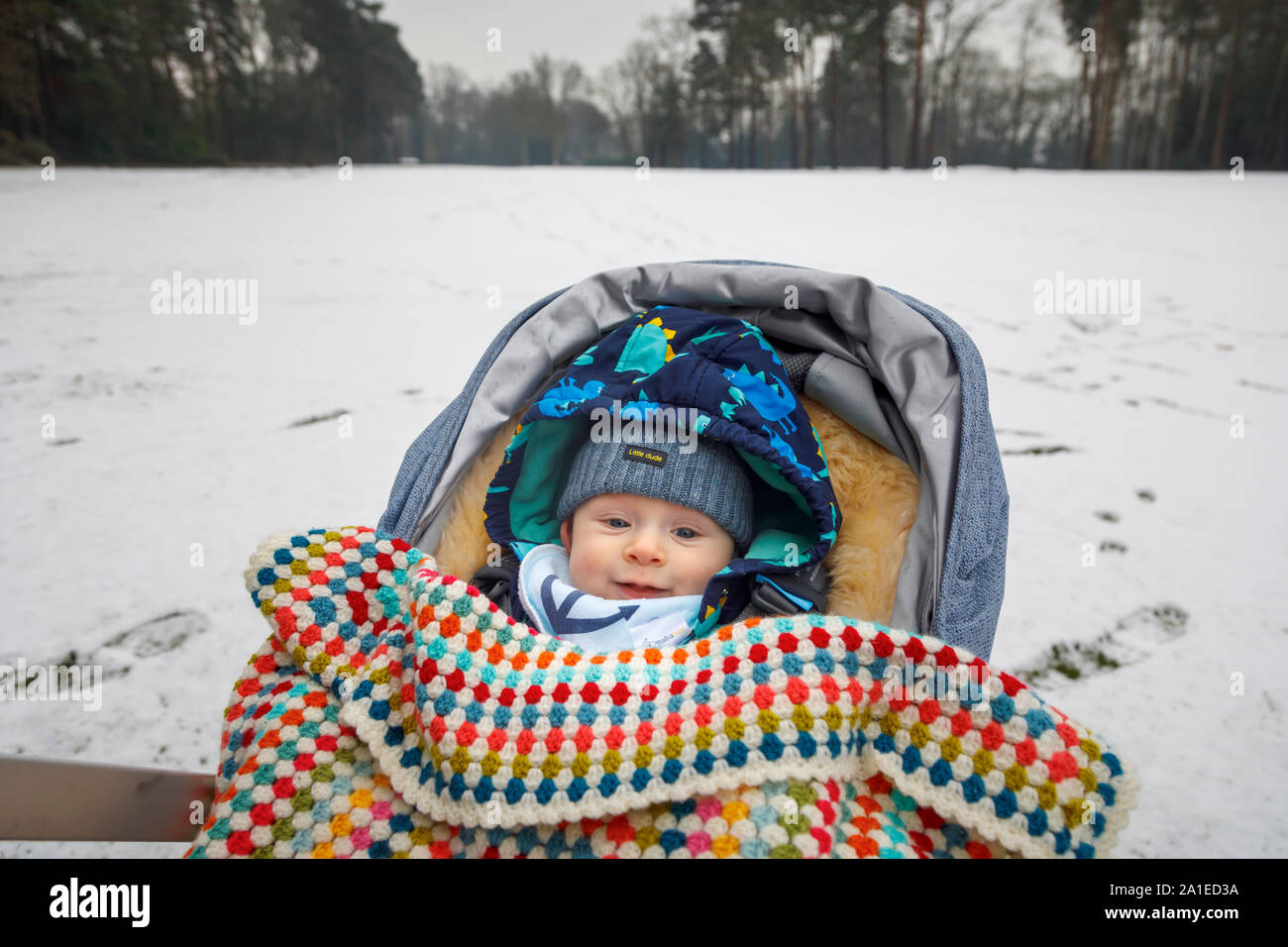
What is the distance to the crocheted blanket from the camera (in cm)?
88

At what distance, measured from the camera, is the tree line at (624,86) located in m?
13.5

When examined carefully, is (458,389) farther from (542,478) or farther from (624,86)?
(624,86)

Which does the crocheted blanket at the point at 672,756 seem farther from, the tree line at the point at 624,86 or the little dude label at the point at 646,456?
the tree line at the point at 624,86

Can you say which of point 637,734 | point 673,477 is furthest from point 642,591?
point 637,734

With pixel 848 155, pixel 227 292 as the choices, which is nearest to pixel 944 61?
pixel 848 155

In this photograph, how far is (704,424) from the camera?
4.52 ft

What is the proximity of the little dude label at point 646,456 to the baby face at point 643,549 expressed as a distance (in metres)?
0.07

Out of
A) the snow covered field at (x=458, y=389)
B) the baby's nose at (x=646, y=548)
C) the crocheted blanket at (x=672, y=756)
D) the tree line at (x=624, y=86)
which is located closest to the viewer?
the crocheted blanket at (x=672, y=756)

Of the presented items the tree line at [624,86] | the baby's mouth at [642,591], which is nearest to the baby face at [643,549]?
the baby's mouth at [642,591]

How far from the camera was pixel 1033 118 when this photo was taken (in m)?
30.2

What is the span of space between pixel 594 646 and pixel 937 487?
2.16 ft

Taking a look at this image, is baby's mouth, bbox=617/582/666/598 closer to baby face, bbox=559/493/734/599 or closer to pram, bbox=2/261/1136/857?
baby face, bbox=559/493/734/599
